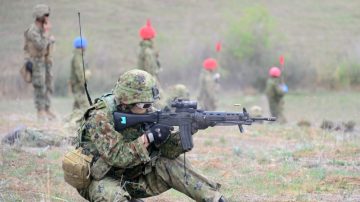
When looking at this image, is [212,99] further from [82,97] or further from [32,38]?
[32,38]

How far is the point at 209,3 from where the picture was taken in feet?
127

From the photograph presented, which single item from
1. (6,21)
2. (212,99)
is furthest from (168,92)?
(6,21)

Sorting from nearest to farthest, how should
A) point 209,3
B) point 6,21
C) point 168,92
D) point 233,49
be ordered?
point 6,21 < point 168,92 < point 233,49 < point 209,3

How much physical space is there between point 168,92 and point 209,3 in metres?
21.9

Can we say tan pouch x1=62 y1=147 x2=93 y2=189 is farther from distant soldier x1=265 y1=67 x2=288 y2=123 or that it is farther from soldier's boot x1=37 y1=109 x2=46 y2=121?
distant soldier x1=265 y1=67 x2=288 y2=123

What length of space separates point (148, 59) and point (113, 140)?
9304 mm

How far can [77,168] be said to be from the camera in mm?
6637

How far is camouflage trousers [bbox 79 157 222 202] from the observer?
6.74 metres

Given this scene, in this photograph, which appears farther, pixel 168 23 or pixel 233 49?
pixel 168 23

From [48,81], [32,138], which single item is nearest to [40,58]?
[48,81]

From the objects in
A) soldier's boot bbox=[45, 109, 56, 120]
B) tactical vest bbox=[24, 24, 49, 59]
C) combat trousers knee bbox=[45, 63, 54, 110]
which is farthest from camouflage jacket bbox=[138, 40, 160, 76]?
tactical vest bbox=[24, 24, 49, 59]

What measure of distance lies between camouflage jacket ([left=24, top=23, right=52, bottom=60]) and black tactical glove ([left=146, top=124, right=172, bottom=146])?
797 cm

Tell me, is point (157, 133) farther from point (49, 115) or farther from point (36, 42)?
point (49, 115)

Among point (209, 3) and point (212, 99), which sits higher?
point (209, 3)
